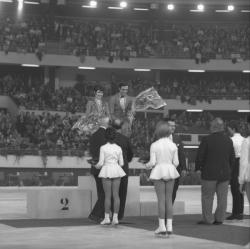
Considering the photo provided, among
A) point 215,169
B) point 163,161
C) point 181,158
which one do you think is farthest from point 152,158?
point 215,169

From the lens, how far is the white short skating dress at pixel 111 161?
43.0ft

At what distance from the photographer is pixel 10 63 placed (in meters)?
47.1

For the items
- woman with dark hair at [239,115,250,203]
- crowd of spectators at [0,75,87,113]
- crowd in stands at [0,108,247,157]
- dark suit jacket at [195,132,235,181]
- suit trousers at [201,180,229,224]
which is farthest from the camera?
crowd of spectators at [0,75,87,113]

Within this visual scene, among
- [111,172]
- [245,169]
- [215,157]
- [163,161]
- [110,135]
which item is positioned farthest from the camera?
[215,157]

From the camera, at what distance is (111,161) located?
519 inches

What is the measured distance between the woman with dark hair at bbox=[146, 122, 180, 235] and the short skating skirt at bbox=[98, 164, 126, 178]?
1.71 meters

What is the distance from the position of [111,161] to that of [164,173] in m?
2.09

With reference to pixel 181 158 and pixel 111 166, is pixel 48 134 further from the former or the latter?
pixel 111 166

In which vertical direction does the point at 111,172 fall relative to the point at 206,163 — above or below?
below

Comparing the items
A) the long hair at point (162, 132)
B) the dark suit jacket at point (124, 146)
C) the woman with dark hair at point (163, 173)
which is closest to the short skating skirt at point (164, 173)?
the woman with dark hair at point (163, 173)

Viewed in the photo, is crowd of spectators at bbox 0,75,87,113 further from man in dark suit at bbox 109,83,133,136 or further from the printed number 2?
man in dark suit at bbox 109,83,133,136

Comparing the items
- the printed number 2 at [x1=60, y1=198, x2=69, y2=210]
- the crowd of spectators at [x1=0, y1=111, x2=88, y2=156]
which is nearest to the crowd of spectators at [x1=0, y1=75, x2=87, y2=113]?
the crowd of spectators at [x1=0, y1=111, x2=88, y2=156]

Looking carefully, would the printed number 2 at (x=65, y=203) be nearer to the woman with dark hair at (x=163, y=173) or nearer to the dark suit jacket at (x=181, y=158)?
the dark suit jacket at (x=181, y=158)

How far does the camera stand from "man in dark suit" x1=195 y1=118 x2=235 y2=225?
13617mm
